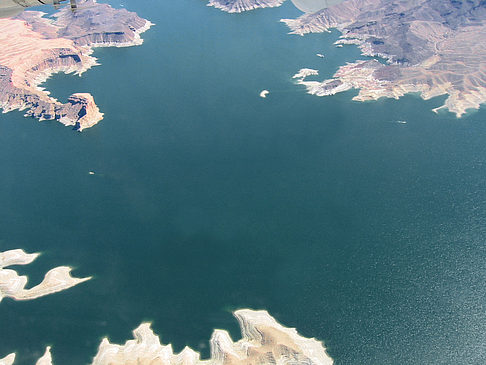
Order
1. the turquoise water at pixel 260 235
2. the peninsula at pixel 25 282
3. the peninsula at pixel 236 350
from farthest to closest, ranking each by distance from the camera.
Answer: the peninsula at pixel 25 282
the turquoise water at pixel 260 235
the peninsula at pixel 236 350

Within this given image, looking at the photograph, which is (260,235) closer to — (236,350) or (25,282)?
(236,350)

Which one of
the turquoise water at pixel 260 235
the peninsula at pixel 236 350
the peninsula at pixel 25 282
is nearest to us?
the peninsula at pixel 236 350

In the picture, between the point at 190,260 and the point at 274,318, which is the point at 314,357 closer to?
the point at 274,318

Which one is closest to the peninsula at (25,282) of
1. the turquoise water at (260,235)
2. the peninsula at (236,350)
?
the turquoise water at (260,235)

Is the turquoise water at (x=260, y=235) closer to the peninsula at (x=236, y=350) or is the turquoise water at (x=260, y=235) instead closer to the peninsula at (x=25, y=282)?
the peninsula at (x=236, y=350)

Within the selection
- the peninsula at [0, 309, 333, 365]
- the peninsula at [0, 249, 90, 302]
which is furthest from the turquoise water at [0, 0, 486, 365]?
the peninsula at [0, 249, 90, 302]

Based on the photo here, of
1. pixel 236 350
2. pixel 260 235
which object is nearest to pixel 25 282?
pixel 236 350

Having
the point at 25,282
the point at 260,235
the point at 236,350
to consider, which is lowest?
the point at 25,282

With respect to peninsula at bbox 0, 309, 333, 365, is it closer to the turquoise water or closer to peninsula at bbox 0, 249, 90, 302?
the turquoise water
